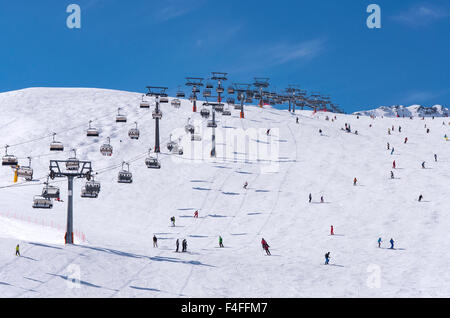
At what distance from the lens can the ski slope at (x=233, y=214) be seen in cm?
2803

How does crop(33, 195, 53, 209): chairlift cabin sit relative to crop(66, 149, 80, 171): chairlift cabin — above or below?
below

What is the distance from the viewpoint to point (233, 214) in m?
48.0

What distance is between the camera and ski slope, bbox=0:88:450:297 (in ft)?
92.0

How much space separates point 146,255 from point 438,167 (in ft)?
119

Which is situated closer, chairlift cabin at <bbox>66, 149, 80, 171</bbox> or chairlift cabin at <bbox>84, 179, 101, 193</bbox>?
chairlift cabin at <bbox>84, 179, 101, 193</bbox>

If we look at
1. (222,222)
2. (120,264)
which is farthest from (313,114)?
(120,264)

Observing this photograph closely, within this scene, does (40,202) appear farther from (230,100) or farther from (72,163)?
(230,100)

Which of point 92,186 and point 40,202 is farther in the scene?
point 92,186

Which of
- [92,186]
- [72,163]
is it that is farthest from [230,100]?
[92,186]

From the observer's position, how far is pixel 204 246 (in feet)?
129

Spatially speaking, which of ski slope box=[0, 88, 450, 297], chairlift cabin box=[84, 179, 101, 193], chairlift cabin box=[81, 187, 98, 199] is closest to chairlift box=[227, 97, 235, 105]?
ski slope box=[0, 88, 450, 297]

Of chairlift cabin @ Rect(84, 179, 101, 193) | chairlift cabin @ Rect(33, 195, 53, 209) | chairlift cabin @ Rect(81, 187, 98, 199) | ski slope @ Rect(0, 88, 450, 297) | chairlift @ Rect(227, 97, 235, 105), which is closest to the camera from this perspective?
ski slope @ Rect(0, 88, 450, 297)

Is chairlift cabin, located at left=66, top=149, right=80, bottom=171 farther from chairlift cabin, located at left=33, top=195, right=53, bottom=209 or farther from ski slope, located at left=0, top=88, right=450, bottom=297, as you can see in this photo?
ski slope, located at left=0, top=88, right=450, bottom=297
